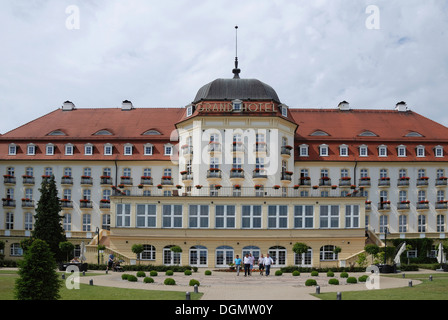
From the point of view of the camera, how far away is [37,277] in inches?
921

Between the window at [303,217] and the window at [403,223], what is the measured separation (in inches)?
627

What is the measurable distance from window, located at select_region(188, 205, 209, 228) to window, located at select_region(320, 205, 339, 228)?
Answer: 10.6 m

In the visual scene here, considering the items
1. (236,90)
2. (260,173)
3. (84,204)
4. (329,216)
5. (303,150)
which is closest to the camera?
(329,216)

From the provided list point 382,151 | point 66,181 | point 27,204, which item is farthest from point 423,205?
point 27,204

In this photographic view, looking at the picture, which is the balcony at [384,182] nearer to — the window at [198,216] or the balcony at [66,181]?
the window at [198,216]

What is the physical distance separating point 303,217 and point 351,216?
4.53 m

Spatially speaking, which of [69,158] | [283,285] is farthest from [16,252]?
[283,285]

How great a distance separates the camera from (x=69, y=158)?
2525 inches

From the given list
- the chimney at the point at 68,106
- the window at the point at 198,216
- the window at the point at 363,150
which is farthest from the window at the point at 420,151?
the chimney at the point at 68,106

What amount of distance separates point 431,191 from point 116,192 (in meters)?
35.1

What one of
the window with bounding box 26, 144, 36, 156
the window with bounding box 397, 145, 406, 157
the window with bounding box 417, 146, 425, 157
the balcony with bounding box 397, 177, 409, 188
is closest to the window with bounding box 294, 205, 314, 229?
the balcony with bounding box 397, 177, 409, 188

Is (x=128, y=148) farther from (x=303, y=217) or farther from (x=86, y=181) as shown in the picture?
(x=303, y=217)

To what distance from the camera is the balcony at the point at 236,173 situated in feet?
191
